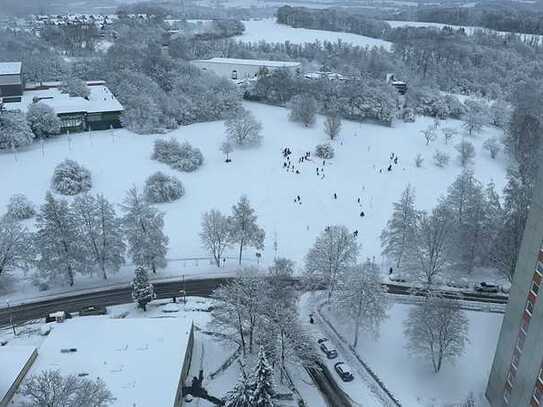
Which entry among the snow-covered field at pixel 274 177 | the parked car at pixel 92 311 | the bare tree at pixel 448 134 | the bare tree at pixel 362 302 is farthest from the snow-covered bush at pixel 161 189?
the bare tree at pixel 448 134

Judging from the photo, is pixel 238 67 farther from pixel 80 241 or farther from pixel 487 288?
pixel 487 288

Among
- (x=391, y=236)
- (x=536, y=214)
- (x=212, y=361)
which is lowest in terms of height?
(x=212, y=361)

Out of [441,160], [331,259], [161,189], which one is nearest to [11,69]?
[161,189]

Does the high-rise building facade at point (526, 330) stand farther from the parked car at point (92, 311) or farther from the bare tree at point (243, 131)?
the bare tree at point (243, 131)

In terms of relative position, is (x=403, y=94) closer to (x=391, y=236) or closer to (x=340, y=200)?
(x=340, y=200)

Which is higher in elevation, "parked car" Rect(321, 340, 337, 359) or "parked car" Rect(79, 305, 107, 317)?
"parked car" Rect(321, 340, 337, 359)

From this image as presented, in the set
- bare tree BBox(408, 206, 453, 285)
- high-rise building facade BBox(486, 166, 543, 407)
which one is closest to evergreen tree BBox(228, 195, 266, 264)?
bare tree BBox(408, 206, 453, 285)

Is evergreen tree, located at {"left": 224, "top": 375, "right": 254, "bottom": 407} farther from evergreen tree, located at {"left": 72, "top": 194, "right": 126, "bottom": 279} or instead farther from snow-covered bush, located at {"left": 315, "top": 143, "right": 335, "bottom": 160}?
snow-covered bush, located at {"left": 315, "top": 143, "right": 335, "bottom": 160}

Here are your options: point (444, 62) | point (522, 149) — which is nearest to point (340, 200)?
point (522, 149)
